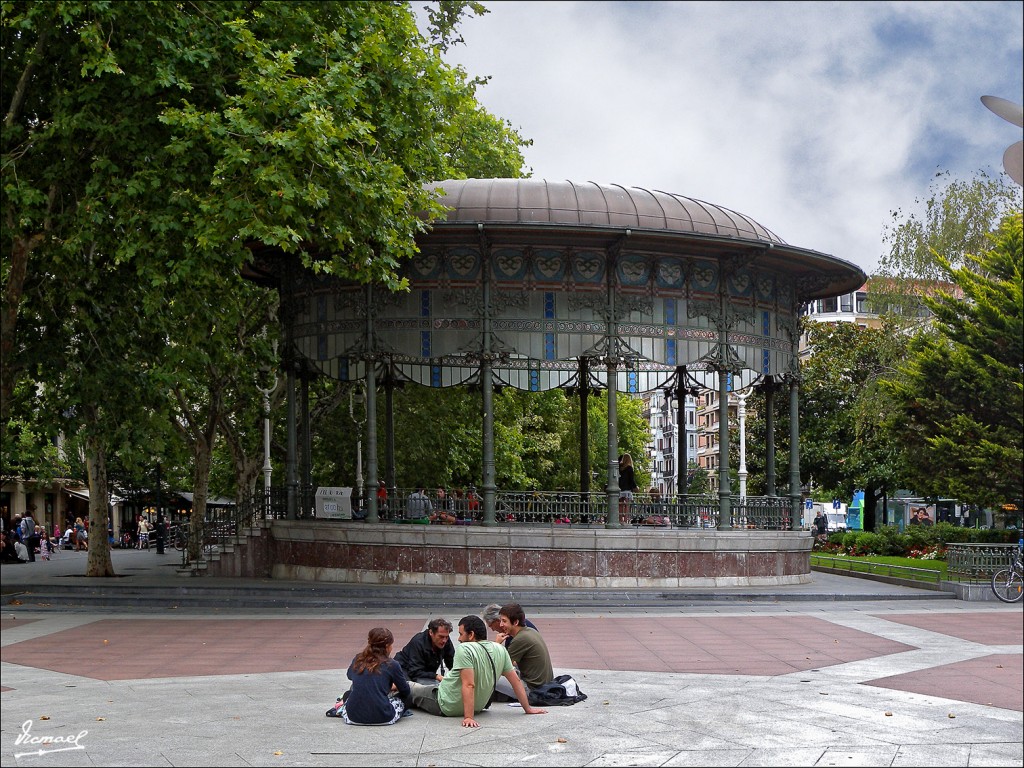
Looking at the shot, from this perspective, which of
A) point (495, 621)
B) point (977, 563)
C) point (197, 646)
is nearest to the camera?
point (495, 621)

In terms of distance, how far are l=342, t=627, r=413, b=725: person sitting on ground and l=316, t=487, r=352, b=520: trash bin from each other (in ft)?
52.4

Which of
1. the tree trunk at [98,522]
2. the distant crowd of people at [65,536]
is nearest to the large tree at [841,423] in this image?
the distant crowd of people at [65,536]

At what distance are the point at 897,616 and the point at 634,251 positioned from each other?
9.18 m

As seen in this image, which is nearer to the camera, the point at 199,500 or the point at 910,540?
the point at 199,500

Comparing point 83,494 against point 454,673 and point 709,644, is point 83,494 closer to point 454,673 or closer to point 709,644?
point 709,644

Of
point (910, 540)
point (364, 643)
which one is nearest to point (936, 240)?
point (910, 540)

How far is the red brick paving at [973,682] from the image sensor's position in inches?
466

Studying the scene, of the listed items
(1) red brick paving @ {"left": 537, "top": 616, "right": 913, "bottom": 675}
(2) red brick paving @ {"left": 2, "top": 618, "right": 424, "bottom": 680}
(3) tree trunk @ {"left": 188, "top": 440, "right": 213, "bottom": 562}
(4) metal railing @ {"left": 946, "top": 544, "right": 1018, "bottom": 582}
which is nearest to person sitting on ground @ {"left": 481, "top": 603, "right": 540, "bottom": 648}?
(1) red brick paving @ {"left": 537, "top": 616, "right": 913, "bottom": 675}

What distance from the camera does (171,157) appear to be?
62.8 feet

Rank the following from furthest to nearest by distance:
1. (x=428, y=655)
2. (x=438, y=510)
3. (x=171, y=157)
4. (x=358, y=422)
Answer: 1. (x=358, y=422)
2. (x=438, y=510)
3. (x=171, y=157)
4. (x=428, y=655)

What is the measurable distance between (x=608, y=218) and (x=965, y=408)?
8.74 meters

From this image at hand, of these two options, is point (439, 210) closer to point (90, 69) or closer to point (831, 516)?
point (90, 69)

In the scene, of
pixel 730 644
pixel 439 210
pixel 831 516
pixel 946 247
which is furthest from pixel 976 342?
pixel 831 516

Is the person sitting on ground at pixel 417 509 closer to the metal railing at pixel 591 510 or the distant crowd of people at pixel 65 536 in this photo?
the metal railing at pixel 591 510
